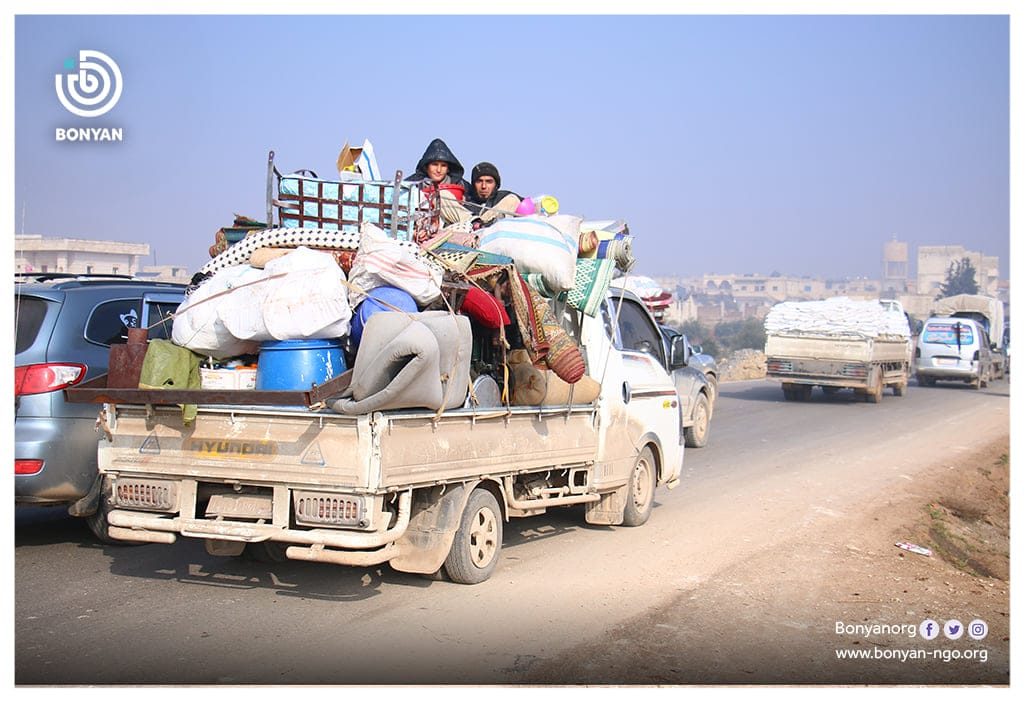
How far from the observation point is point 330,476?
17.4ft

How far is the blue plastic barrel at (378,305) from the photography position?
5.84 m

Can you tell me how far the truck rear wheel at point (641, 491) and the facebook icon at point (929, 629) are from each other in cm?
275

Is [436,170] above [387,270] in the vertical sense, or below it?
above

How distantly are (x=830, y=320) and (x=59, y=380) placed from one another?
19.7 meters

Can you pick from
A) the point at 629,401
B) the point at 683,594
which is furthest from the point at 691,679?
the point at 629,401

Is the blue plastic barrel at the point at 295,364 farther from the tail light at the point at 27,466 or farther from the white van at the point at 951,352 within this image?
the white van at the point at 951,352

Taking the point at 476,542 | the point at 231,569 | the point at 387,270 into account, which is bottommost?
the point at 231,569

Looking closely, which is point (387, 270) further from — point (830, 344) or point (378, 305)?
point (830, 344)

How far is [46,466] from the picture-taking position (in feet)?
21.4

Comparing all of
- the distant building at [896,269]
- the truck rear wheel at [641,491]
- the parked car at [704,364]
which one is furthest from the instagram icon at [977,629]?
the distant building at [896,269]

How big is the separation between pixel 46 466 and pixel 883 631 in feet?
Answer: 17.6

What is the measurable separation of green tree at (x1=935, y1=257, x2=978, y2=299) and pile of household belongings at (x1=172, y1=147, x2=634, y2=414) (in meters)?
A: 59.7

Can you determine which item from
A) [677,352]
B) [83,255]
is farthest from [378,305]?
[83,255]
